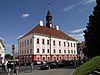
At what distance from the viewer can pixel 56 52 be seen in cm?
9000

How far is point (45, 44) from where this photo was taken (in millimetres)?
85312

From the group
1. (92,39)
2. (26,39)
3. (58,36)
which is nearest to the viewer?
(92,39)

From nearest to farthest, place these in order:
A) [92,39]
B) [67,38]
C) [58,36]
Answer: [92,39], [58,36], [67,38]

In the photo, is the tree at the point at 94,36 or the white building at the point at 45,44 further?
the white building at the point at 45,44

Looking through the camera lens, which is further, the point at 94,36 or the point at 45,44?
the point at 45,44

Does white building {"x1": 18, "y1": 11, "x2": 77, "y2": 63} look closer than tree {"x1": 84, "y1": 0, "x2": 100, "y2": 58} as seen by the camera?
No

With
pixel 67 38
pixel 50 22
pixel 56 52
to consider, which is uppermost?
pixel 50 22

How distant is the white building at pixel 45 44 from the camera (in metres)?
80.7

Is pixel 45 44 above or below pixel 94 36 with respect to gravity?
above

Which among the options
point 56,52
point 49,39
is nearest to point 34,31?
point 49,39

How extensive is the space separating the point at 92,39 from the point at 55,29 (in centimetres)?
6344

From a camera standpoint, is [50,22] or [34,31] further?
[50,22]

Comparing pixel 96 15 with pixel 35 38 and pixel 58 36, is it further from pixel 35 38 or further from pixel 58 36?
pixel 58 36

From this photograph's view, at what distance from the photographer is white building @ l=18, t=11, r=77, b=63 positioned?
80.7 m
